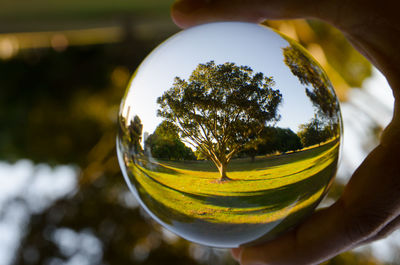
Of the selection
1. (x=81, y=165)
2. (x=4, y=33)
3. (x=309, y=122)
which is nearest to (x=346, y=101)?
(x=309, y=122)

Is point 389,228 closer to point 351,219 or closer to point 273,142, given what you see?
point 351,219

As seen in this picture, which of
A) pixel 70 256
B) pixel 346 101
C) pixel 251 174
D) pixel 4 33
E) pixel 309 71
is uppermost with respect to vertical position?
pixel 309 71

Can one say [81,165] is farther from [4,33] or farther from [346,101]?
[346,101]

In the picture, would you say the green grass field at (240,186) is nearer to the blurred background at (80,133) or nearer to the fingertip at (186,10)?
the fingertip at (186,10)

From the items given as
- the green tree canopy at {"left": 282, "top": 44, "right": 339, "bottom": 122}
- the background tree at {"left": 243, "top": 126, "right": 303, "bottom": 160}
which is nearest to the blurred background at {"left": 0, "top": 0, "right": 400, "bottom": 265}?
the green tree canopy at {"left": 282, "top": 44, "right": 339, "bottom": 122}

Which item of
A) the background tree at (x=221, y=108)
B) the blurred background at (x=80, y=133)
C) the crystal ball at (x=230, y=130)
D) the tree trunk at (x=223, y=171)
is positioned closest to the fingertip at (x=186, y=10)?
the crystal ball at (x=230, y=130)

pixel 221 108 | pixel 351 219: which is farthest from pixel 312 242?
pixel 221 108

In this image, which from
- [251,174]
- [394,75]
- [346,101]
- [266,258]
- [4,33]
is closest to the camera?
[251,174]
